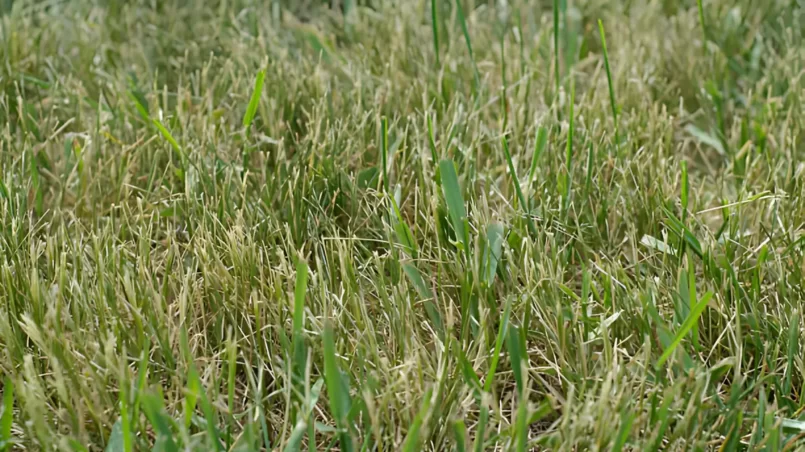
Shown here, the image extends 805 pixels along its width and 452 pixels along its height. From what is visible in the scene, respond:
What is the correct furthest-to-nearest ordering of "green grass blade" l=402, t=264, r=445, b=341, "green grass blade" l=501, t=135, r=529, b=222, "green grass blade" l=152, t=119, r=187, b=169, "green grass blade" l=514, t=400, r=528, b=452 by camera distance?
"green grass blade" l=152, t=119, r=187, b=169, "green grass blade" l=501, t=135, r=529, b=222, "green grass blade" l=402, t=264, r=445, b=341, "green grass blade" l=514, t=400, r=528, b=452

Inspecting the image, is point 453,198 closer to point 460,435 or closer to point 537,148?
point 537,148

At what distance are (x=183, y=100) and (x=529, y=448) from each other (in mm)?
1219

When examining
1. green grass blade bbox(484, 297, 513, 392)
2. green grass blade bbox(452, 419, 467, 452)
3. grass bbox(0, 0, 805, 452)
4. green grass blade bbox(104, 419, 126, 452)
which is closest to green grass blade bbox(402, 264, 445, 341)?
grass bbox(0, 0, 805, 452)

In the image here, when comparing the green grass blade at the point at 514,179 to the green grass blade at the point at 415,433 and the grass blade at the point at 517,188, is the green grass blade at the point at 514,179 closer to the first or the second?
the grass blade at the point at 517,188

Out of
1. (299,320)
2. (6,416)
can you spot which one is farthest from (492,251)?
(6,416)

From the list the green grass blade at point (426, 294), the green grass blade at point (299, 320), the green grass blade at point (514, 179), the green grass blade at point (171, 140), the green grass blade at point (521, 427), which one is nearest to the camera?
the green grass blade at point (521, 427)

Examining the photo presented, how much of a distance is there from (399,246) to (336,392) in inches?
16.4

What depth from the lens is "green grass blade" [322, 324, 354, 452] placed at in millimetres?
1050

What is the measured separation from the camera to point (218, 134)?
1.94 meters

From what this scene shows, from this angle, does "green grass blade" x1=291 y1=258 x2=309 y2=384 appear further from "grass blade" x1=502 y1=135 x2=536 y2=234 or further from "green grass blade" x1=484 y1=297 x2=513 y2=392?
"grass blade" x1=502 y1=135 x2=536 y2=234

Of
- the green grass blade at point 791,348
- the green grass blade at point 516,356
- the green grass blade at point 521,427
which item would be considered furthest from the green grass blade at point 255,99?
the green grass blade at point 791,348

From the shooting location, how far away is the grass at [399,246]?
3.79 feet

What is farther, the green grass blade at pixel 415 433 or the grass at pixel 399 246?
the grass at pixel 399 246

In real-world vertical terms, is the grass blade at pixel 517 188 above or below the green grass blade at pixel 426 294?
above
